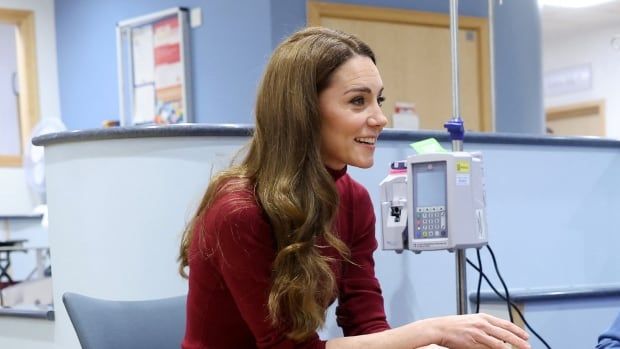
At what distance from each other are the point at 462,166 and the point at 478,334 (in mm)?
732

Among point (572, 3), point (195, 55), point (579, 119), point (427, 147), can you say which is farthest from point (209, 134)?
point (579, 119)

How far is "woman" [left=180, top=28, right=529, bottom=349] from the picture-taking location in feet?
4.27

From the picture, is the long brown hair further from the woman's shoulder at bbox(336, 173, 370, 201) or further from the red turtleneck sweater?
the woman's shoulder at bbox(336, 173, 370, 201)

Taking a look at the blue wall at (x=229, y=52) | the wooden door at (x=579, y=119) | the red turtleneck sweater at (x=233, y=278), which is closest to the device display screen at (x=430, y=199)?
the red turtleneck sweater at (x=233, y=278)

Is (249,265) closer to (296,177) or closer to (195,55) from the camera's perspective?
(296,177)

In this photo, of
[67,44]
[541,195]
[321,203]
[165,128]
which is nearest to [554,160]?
[541,195]

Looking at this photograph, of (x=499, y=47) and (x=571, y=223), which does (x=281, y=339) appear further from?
(x=499, y=47)

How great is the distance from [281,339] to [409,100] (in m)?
3.12

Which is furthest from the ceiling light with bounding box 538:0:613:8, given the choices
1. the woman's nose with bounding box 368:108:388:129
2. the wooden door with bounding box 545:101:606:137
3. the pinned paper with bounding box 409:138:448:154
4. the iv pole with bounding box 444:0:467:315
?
the woman's nose with bounding box 368:108:388:129

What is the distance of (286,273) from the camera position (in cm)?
131

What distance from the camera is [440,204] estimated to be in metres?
1.97

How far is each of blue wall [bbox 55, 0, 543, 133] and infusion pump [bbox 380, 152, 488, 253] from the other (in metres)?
1.46

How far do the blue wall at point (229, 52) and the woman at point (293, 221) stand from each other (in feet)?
6.37

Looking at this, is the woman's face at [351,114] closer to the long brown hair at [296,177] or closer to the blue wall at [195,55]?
the long brown hair at [296,177]
